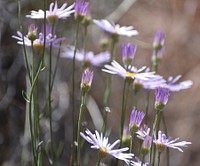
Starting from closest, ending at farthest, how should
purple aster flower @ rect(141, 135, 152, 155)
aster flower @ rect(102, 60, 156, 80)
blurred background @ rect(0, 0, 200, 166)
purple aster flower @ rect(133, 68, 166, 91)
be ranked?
purple aster flower @ rect(141, 135, 152, 155), aster flower @ rect(102, 60, 156, 80), purple aster flower @ rect(133, 68, 166, 91), blurred background @ rect(0, 0, 200, 166)

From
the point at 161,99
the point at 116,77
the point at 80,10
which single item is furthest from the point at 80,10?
the point at 116,77

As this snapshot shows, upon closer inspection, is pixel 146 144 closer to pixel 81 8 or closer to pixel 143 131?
pixel 143 131

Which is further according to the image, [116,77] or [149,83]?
[116,77]

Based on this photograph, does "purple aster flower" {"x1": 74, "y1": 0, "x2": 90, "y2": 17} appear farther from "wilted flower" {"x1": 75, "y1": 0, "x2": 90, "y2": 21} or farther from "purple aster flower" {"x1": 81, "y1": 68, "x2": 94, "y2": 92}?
"purple aster flower" {"x1": 81, "y1": 68, "x2": 94, "y2": 92}

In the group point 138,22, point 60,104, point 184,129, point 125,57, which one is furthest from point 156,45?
point 138,22

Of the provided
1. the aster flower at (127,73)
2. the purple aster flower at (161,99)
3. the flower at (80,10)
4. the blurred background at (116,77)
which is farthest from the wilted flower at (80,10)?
the blurred background at (116,77)

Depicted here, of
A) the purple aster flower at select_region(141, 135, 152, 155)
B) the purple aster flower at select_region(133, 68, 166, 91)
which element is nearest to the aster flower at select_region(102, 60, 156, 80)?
the purple aster flower at select_region(133, 68, 166, 91)

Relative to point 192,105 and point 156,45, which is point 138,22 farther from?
point 156,45

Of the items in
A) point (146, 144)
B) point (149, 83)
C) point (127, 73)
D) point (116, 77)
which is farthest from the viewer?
point (116, 77)
